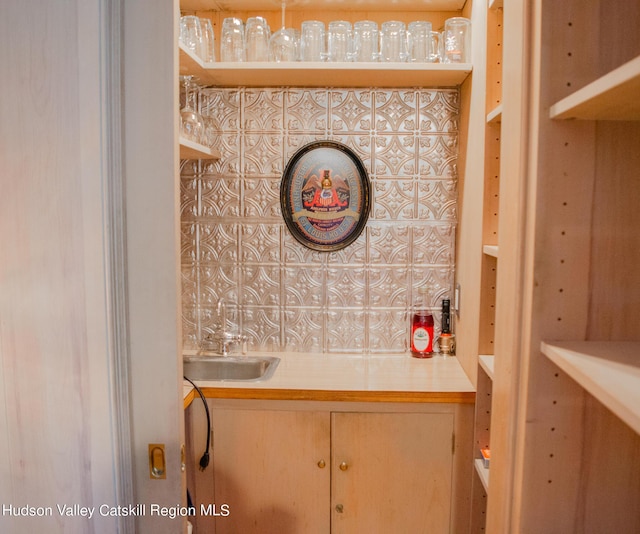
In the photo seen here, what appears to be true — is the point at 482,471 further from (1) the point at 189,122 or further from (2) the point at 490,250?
(1) the point at 189,122

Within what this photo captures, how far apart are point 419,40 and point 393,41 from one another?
0.35 feet

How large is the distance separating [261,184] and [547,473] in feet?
5.53

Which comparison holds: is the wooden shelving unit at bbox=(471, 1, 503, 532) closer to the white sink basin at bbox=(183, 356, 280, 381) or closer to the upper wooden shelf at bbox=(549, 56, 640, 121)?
the upper wooden shelf at bbox=(549, 56, 640, 121)

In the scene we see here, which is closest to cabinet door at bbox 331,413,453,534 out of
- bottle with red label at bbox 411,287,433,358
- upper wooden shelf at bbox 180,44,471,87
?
bottle with red label at bbox 411,287,433,358

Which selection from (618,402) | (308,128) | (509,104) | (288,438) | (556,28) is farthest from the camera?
(308,128)

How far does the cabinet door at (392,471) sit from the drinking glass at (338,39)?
4.61ft

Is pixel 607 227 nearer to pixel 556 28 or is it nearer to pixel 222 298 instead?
pixel 556 28

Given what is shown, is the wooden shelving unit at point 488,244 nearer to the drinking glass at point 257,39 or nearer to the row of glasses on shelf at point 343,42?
the row of glasses on shelf at point 343,42

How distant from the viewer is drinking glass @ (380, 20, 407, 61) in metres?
2.04

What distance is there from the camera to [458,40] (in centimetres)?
204

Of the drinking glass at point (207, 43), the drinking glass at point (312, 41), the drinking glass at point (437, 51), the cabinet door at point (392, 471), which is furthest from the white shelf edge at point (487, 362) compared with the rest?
the drinking glass at point (207, 43)

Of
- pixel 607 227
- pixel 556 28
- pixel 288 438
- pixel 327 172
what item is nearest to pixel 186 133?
pixel 327 172

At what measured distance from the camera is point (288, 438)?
6.22 feet

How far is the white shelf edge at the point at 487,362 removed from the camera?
167 centimetres
